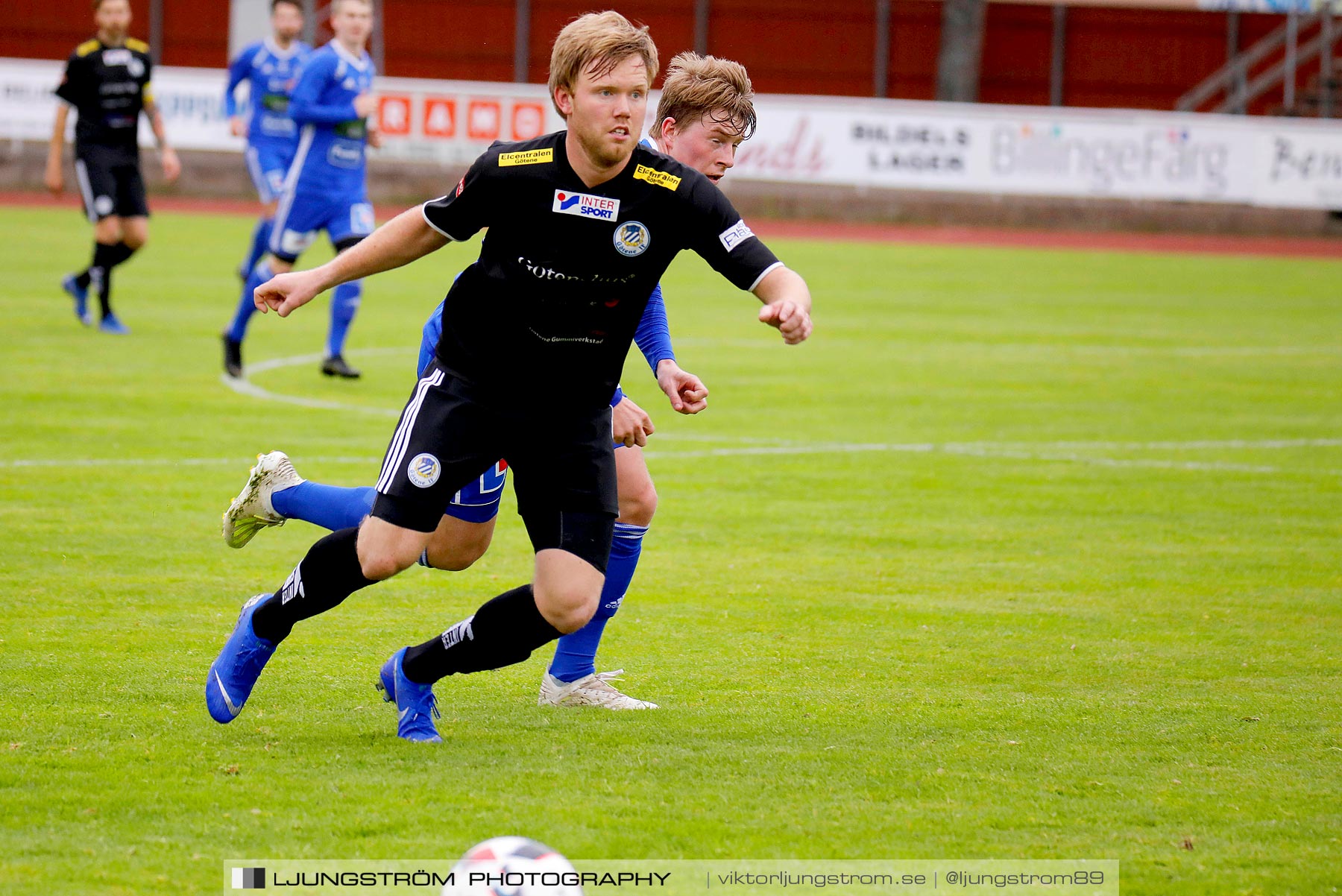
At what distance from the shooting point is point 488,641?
4.43 m

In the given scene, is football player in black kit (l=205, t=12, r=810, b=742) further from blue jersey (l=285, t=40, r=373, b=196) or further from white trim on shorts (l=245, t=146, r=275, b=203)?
white trim on shorts (l=245, t=146, r=275, b=203)

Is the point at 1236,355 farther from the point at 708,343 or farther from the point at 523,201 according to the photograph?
the point at 523,201

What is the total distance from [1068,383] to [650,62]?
8615 mm

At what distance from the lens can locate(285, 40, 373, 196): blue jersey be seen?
1117 cm

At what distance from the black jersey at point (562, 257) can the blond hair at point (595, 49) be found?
7.2 inches

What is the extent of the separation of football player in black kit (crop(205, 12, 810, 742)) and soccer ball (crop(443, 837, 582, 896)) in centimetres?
119

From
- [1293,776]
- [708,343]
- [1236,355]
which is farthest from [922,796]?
[1236,355]

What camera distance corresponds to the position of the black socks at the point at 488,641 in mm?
4406

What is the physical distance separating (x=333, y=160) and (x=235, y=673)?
7.40 meters

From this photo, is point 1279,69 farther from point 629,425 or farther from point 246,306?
point 629,425

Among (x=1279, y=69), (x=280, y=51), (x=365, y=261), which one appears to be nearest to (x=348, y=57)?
(x=280, y=51)

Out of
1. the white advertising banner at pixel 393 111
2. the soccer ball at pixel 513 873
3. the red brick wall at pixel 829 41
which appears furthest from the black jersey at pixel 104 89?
the red brick wall at pixel 829 41

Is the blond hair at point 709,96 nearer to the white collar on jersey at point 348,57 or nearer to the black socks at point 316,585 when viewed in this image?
the black socks at point 316,585

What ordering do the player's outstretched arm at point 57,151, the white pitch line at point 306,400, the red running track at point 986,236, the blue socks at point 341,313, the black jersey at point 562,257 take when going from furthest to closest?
the red running track at point 986,236
the player's outstretched arm at point 57,151
the blue socks at point 341,313
the white pitch line at point 306,400
the black jersey at point 562,257
